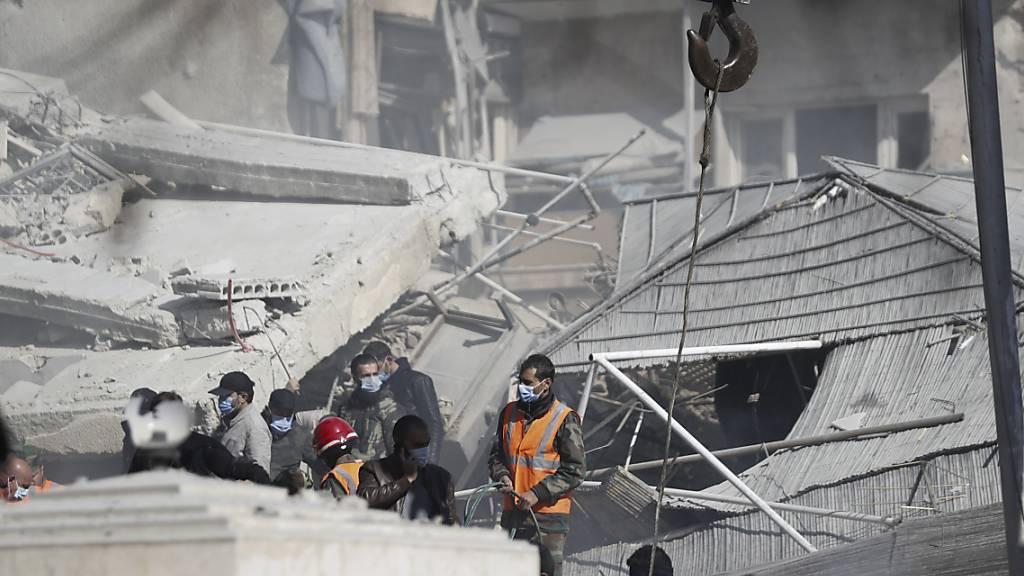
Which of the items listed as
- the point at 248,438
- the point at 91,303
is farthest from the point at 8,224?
the point at 248,438

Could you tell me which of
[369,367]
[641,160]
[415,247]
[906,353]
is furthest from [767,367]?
[641,160]

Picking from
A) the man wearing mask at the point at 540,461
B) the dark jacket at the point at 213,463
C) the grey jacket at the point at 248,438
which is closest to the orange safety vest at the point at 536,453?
the man wearing mask at the point at 540,461

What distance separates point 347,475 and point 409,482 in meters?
0.40

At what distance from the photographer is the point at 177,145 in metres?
12.9

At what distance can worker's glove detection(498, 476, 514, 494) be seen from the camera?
21.7ft

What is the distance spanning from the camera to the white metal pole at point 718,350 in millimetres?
8539

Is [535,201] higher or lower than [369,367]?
higher

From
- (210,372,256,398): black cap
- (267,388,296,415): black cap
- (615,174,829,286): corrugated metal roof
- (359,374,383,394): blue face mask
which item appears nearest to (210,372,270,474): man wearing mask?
(210,372,256,398): black cap

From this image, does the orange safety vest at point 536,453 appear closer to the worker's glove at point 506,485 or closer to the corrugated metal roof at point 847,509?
the worker's glove at point 506,485

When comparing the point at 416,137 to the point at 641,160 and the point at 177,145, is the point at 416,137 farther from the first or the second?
the point at 177,145

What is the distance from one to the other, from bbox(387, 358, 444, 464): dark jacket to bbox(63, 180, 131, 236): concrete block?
4.06m

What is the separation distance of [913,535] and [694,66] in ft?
7.03

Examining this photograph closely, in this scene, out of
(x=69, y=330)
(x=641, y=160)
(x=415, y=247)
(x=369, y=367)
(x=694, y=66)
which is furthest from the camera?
(x=641, y=160)

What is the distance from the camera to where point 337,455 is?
19.1 feet
